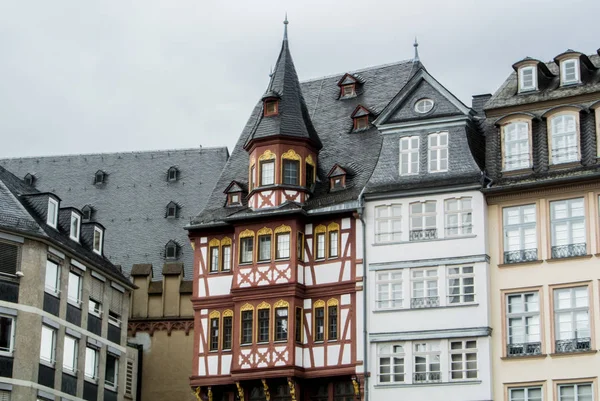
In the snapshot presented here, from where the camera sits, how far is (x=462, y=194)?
5156 cm

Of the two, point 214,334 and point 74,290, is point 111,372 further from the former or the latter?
point 214,334

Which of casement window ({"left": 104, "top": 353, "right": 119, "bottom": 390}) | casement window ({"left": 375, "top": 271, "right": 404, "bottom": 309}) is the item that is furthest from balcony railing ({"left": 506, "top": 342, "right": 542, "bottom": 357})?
casement window ({"left": 104, "top": 353, "right": 119, "bottom": 390})

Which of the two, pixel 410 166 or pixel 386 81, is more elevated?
Answer: pixel 386 81

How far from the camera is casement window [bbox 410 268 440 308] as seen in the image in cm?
5094

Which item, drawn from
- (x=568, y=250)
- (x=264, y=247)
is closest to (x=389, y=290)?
(x=264, y=247)

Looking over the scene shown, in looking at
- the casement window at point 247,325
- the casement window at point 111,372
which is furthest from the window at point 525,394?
the casement window at point 111,372

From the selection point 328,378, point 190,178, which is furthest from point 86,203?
point 328,378

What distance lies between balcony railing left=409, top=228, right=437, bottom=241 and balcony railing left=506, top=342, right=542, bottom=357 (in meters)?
5.34

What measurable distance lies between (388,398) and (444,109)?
469 inches

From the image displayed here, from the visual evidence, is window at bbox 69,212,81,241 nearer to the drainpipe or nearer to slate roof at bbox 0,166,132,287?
slate roof at bbox 0,166,132,287

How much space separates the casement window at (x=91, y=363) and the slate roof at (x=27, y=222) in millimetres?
3724

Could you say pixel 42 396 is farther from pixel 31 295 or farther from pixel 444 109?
pixel 444 109

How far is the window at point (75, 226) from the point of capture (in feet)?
196

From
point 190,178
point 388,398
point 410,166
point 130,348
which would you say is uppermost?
point 190,178
